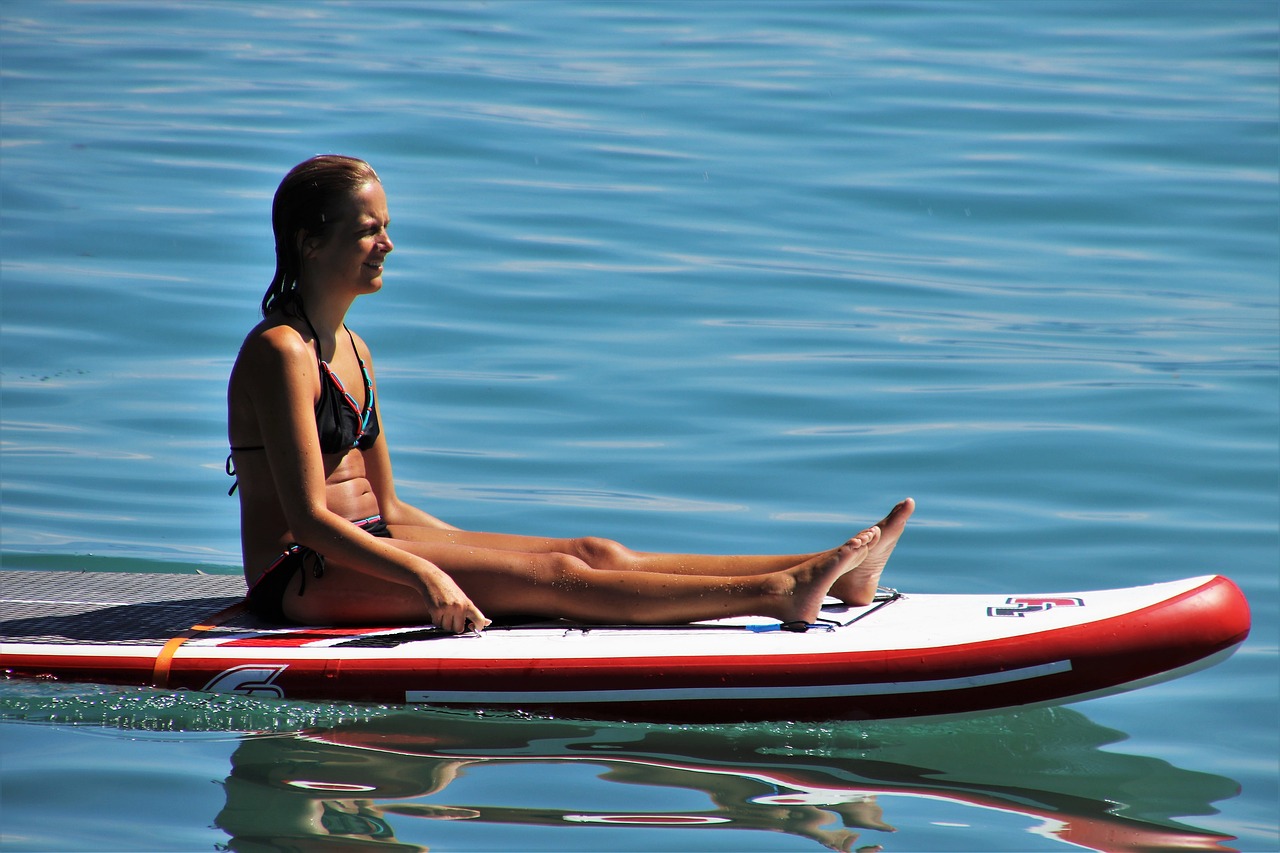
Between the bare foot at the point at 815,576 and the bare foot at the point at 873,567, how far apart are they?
0.18 ft

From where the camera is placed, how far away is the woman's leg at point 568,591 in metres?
4.02

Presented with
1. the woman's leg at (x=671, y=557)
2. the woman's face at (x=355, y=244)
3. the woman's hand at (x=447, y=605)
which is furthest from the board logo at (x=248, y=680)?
the woman's face at (x=355, y=244)

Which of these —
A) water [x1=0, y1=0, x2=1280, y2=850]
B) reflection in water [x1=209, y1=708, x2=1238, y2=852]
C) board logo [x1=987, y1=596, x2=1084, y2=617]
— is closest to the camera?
reflection in water [x1=209, y1=708, x2=1238, y2=852]

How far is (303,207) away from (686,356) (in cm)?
454

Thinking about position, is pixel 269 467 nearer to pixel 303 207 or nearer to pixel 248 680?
pixel 248 680

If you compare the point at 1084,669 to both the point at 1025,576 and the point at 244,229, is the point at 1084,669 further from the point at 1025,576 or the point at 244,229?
the point at 244,229

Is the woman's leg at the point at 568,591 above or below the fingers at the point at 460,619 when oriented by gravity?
above

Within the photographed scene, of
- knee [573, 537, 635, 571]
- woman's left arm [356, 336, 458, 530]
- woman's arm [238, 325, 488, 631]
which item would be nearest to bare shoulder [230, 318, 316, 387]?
woman's arm [238, 325, 488, 631]

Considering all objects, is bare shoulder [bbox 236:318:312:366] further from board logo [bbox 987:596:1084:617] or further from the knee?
board logo [bbox 987:596:1084:617]

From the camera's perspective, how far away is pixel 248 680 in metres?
3.97

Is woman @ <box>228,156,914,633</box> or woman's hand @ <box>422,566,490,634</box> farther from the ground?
woman @ <box>228,156,914,633</box>

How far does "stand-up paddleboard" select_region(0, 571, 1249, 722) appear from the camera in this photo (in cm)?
392

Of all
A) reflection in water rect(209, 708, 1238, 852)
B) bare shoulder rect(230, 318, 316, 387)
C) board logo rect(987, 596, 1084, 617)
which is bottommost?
reflection in water rect(209, 708, 1238, 852)

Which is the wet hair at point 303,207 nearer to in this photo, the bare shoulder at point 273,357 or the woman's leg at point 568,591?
the bare shoulder at point 273,357
